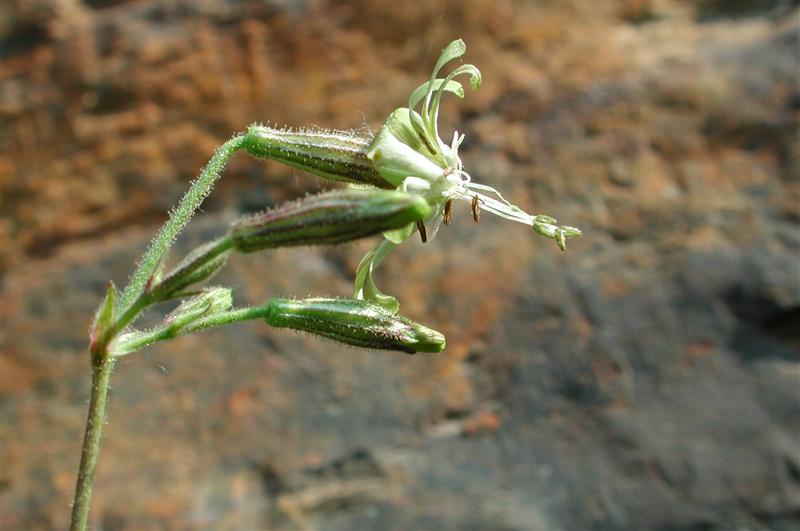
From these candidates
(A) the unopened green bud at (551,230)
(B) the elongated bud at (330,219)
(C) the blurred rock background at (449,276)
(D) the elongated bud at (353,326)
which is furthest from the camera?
(C) the blurred rock background at (449,276)

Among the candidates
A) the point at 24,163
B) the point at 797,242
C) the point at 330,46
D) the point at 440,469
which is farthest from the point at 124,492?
the point at 797,242

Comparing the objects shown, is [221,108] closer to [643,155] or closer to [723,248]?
[643,155]

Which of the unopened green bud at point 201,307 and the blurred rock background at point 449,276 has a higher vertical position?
the blurred rock background at point 449,276

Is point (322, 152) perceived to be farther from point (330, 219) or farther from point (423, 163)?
point (330, 219)

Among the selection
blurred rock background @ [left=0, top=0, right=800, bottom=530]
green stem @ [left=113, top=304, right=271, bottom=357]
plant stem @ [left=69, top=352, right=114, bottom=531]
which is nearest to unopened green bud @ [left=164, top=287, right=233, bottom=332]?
green stem @ [left=113, top=304, right=271, bottom=357]

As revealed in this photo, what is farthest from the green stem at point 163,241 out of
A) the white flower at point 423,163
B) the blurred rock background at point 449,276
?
the blurred rock background at point 449,276

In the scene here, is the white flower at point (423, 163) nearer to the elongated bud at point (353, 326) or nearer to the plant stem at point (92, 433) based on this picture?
the elongated bud at point (353, 326)

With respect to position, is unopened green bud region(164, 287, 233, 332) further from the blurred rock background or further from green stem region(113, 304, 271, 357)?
the blurred rock background
